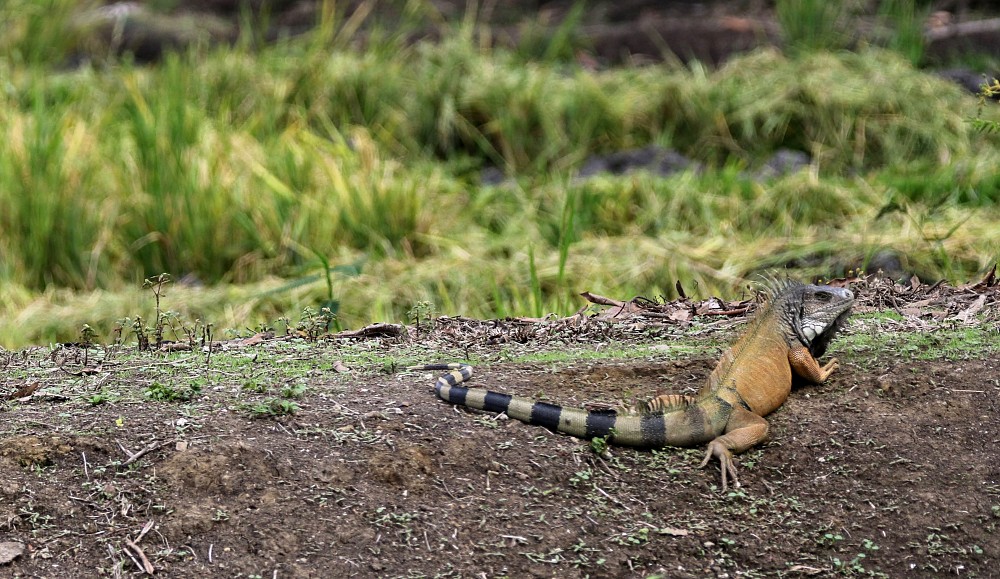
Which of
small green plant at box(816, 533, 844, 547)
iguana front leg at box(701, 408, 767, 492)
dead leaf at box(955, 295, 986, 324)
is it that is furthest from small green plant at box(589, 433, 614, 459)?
dead leaf at box(955, 295, 986, 324)

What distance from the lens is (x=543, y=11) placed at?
43.4 feet

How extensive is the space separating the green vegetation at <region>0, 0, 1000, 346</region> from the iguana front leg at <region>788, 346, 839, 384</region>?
137 cm

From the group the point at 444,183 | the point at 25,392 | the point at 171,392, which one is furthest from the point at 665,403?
the point at 444,183

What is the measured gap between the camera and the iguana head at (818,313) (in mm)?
3521

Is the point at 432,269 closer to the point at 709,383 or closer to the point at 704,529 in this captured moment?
the point at 709,383

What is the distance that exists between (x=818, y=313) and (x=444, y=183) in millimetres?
4553

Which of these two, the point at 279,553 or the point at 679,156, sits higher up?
the point at 279,553

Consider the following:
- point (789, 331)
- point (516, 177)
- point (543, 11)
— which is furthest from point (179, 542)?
point (543, 11)

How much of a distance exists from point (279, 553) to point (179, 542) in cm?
24

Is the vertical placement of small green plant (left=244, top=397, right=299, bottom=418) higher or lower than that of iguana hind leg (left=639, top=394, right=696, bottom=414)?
lower

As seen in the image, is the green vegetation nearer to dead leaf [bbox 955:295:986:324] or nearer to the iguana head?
dead leaf [bbox 955:295:986:324]

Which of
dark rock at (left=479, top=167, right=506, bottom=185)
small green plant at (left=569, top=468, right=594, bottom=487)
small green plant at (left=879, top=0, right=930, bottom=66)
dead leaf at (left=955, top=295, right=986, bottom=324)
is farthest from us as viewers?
small green plant at (left=879, top=0, right=930, bottom=66)

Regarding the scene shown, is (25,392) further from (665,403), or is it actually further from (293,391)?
(665,403)

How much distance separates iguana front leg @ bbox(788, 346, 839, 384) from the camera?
3.41m
